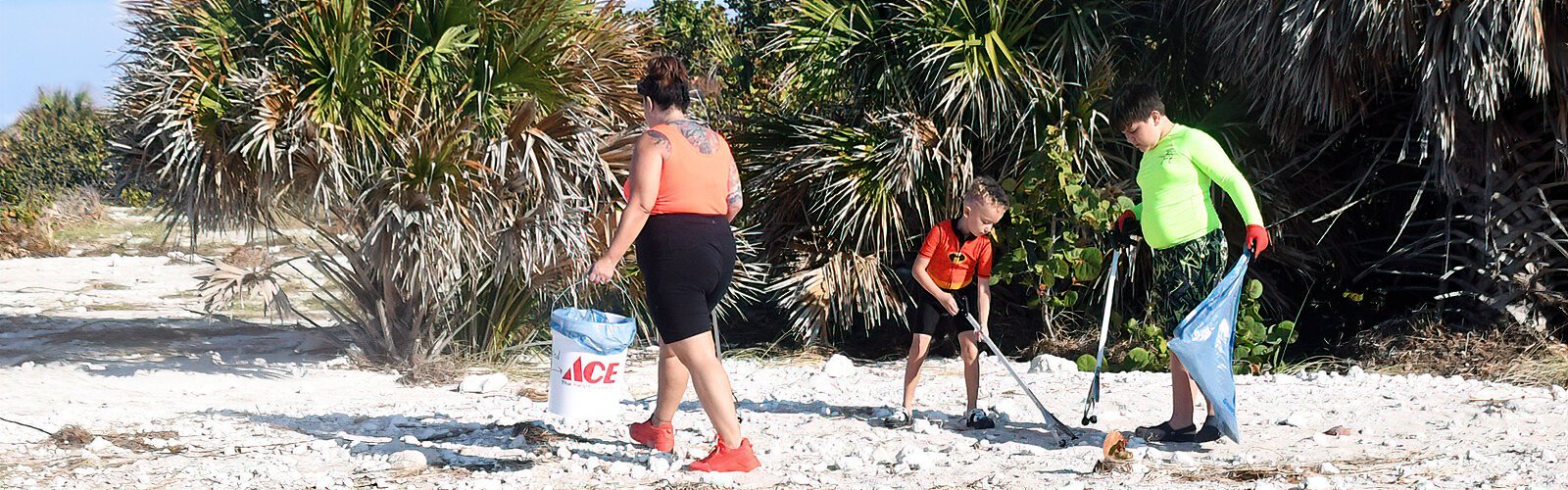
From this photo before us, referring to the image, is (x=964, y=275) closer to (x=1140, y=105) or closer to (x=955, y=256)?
(x=955, y=256)

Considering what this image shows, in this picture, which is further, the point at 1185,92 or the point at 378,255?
the point at 1185,92

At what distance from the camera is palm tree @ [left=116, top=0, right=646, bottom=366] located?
6246 millimetres

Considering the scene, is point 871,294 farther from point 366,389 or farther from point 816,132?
point 366,389

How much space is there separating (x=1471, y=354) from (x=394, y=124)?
5.20 m

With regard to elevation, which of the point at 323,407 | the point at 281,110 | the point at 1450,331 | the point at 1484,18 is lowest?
the point at 323,407

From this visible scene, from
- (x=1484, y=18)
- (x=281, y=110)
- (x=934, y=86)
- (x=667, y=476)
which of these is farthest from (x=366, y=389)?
(x=1484, y=18)

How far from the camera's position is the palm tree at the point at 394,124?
6.25 m

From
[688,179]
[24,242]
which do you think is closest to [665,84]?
[688,179]

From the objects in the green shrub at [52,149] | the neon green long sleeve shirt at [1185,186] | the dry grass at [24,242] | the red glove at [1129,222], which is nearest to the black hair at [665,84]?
the neon green long sleeve shirt at [1185,186]

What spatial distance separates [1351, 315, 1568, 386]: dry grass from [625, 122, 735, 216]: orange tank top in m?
4.12

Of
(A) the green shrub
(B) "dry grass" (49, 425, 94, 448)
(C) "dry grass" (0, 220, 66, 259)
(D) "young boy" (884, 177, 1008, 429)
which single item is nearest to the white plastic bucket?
(D) "young boy" (884, 177, 1008, 429)

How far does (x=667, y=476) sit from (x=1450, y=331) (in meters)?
4.56

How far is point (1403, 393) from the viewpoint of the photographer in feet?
19.4

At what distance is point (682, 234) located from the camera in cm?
420
